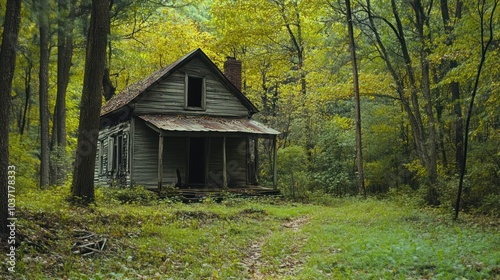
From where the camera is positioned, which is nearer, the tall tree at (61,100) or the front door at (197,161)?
the tall tree at (61,100)

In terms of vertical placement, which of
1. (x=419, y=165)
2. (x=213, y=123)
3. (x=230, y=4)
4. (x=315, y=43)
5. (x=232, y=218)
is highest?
(x=230, y=4)

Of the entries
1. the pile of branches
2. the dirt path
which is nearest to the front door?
the dirt path

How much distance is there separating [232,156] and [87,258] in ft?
52.8

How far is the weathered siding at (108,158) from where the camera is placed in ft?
67.2

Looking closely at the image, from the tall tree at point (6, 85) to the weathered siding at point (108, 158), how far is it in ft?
43.7

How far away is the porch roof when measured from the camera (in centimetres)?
1844

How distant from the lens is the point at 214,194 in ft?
62.0

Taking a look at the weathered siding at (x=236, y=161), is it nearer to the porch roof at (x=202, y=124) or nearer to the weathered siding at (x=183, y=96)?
the porch roof at (x=202, y=124)

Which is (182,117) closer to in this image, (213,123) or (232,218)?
(213,123)

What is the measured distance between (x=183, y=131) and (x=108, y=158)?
7.24m

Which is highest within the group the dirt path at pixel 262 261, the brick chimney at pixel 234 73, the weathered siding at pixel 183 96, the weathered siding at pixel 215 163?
the brick chimney at pixel 234 73

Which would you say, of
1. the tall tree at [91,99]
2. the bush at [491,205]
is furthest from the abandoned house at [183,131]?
the bush at [491,205]

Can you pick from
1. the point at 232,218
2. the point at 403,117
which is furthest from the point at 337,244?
the point at 403,117

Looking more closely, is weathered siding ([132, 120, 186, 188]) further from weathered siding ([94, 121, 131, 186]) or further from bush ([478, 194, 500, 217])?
bush ([478, 194, 500, 217])
